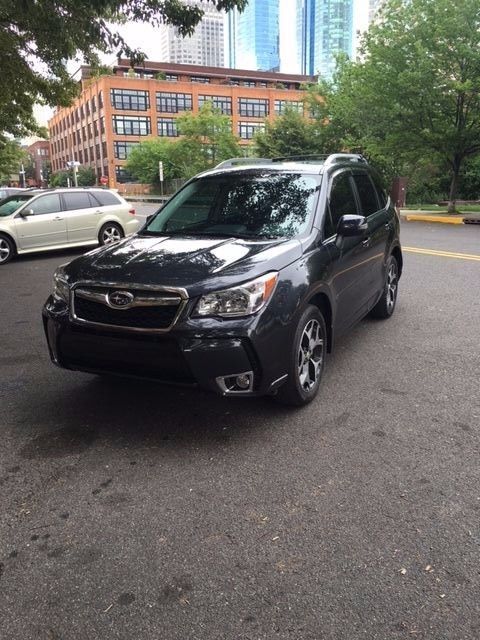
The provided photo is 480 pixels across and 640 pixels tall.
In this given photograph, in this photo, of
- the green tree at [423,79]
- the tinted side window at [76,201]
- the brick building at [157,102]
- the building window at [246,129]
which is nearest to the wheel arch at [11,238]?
the tinted side window at [76,201]

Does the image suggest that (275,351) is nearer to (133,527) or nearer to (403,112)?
(133,527)

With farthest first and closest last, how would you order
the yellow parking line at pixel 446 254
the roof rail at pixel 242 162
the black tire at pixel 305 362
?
the yellow parking line at pixel 446 254 → the roof rail at pixel 242 162 → the black tire at pixel 305 362

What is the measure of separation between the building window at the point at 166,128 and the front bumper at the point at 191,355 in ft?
293

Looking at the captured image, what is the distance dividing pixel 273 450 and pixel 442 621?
1530 millimetres

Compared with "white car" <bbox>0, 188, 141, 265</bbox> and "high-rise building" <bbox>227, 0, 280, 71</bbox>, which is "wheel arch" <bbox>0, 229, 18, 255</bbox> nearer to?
→ "white car" <bbox>0, 188, 141, 265</bbox>

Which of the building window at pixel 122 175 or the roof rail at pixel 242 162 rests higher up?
the building window at pixel 122 175

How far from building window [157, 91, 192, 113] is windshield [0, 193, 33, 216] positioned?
79970 mm

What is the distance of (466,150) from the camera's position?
73.6ft

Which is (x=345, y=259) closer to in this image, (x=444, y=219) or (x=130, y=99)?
(x=444, y=219)

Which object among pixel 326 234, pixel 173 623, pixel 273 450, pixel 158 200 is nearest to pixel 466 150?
pixel 326 234

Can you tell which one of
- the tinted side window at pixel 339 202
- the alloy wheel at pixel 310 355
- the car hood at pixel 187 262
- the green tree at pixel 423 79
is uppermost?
the green tree at pixel 423 79

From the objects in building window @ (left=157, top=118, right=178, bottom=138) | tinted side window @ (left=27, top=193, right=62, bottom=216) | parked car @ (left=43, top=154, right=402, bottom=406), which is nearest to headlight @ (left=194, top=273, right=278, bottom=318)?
parked car @ (left=43, top=154, right=402, bottom=406)

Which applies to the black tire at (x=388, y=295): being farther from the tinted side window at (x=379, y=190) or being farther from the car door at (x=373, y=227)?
the tinted side window at (x=379, y=190)

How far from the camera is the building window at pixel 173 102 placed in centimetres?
8731
